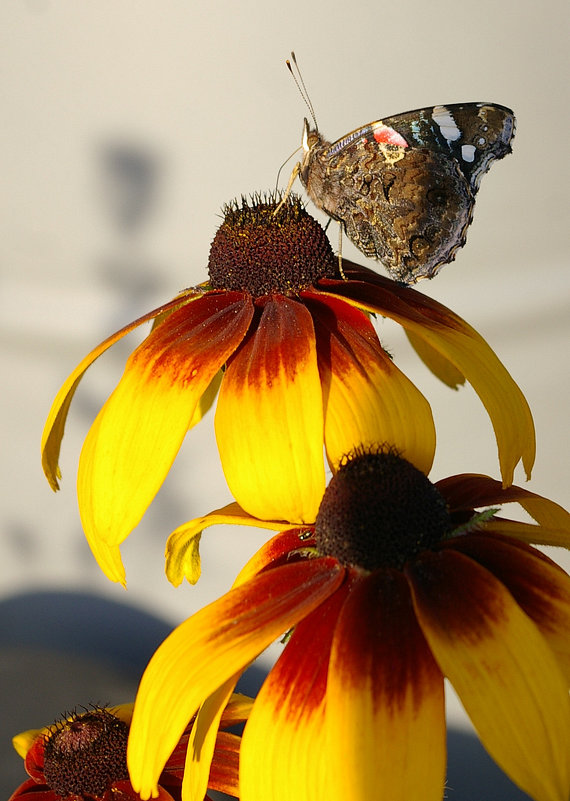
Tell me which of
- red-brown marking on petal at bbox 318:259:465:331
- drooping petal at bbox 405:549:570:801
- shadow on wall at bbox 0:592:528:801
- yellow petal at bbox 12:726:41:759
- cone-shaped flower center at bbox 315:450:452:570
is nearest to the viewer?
drooping petal at bbox 405:549:570:801

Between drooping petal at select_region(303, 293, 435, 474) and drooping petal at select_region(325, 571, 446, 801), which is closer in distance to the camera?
drooping petal at select_region(325, 571, 446, 801)

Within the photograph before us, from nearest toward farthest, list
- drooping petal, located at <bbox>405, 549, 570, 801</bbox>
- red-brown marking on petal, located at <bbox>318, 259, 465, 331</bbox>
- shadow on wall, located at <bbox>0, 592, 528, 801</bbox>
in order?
drooping petal, located at <bbox>405, 549, 570, 801</bbox> → red-brown marking on petal, located at <bbox>318, 259, 465, 331</bbox> → shadow on wall, located at <bbox>0, 592, 528, 801</bbox>

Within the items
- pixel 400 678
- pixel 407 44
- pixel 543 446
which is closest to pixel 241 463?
pixel 400 678

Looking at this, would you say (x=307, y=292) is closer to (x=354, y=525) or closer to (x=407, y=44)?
(x=354, y=525)

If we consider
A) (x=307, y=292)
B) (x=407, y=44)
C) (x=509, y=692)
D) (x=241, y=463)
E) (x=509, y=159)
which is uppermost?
(x=407, y=44)

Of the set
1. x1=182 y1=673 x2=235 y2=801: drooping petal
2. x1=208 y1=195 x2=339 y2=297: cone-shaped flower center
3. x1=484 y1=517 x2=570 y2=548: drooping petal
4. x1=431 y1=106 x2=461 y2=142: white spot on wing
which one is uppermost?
x1=431 y1=106 x2=461 y2=142: white spot on wing

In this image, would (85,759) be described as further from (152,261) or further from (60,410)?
(152,261)

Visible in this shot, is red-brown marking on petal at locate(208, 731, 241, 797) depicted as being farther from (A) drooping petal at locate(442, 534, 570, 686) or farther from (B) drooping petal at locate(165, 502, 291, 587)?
(A) drooping petal at locate(442, 534, 570, 686)

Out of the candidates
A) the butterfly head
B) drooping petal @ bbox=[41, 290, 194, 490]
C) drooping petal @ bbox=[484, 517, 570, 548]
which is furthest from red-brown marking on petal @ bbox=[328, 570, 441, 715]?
the butterfly head
